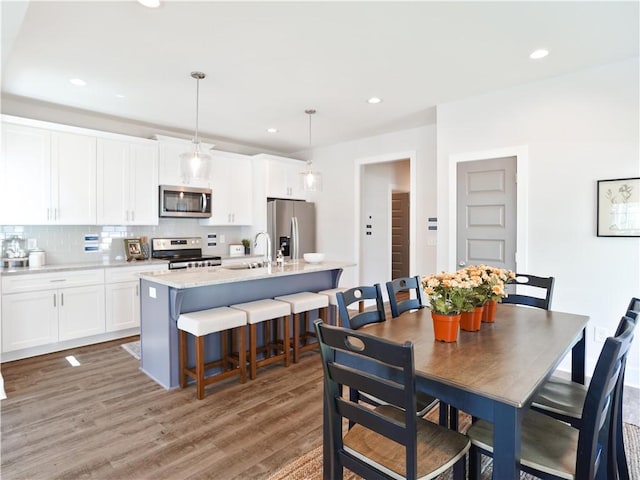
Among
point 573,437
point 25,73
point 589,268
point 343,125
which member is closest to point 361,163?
point 343,125

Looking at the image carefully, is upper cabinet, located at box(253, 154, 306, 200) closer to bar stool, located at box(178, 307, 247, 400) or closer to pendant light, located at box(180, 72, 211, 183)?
pendant light, located at box(180, 72, 211, 183)

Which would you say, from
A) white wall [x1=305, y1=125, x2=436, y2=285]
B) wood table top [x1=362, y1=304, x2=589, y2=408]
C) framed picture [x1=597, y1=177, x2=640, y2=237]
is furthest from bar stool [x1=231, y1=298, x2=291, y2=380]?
framed picture [x1=597, y1=177, x2=640, y2=237]

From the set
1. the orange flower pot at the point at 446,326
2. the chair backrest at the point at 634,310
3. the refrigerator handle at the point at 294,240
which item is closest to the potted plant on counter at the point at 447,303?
the orange flower pot at the point at 446,326

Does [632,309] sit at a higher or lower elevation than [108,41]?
lower

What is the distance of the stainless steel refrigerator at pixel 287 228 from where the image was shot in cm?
576

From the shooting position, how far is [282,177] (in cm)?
602

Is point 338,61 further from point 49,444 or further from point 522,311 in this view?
point 49,444

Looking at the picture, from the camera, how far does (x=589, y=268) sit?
3.22 metres

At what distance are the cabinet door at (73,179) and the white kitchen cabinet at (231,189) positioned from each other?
1.56 m

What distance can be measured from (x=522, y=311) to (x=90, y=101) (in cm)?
458

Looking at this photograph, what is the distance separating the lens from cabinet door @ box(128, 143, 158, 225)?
4602 millimetres

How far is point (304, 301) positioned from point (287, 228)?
2433 mm

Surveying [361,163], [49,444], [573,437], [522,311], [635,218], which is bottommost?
[49,444]

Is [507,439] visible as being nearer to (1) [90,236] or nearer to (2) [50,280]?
(2) [50,280]
